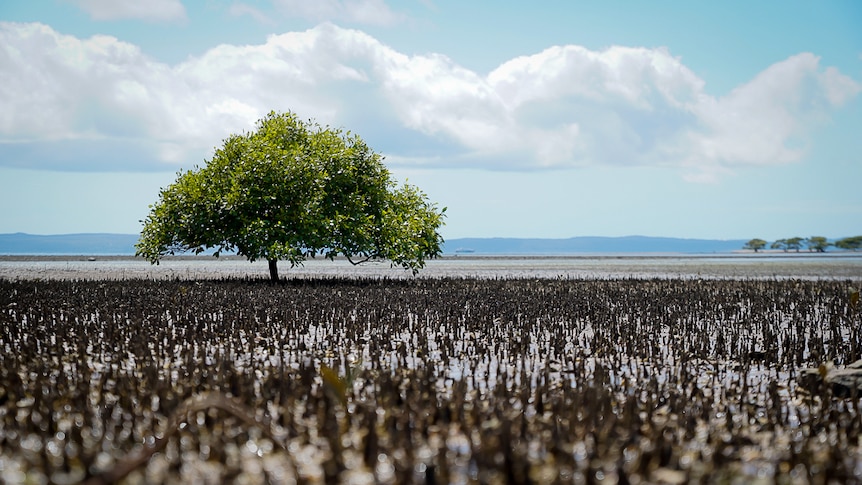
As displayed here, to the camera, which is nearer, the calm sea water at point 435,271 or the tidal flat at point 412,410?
the tidal flat at point 412,410

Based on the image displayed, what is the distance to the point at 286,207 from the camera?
24109 millimetres

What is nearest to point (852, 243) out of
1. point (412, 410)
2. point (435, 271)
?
point (435, 271)

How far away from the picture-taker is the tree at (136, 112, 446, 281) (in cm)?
2361

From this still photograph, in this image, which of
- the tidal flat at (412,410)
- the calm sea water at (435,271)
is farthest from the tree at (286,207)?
the tidal flat at (412,410)

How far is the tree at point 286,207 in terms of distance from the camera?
77.5 ft

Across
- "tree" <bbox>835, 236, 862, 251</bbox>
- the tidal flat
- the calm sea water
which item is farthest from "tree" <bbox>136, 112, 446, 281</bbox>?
"tree" <bbox>835, 236, 862, 251</bbox>

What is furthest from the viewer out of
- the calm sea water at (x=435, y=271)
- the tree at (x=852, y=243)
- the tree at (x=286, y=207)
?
the tree at (x=852, y=243)

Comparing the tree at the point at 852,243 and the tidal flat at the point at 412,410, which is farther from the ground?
the tree at the point at 852,243

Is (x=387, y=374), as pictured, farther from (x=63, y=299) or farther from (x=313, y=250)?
(x=313, y=250)

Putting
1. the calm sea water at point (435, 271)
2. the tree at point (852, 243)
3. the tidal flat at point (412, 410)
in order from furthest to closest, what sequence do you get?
the tree at point (852, 243), the calm sea water at point (435, 271), the tidal flat at point (412, 410)

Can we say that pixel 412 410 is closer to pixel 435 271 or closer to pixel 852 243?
pixel 435 271

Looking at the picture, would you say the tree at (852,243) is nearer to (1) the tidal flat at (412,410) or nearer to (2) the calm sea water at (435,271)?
(2) the calm sea water at (435,271)

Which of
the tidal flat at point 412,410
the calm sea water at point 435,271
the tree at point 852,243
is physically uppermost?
the tree at point 852,243

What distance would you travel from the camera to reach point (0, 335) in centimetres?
1068
